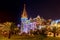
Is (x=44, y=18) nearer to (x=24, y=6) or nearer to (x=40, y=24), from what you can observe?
(x=40, y=24)

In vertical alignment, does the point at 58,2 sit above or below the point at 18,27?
above

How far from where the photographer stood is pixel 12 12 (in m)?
A: 2.86

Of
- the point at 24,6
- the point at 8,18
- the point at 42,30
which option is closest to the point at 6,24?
the point at 8,18

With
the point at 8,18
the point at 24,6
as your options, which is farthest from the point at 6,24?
the point at 24,6

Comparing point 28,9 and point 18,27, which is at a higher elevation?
point 28,9

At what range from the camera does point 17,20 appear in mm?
2828

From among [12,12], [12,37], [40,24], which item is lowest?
[12,37]

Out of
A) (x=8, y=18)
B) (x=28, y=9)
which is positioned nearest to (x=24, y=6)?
(x=28, y=9)

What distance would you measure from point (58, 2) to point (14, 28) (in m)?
0.84

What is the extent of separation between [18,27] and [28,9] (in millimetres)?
346

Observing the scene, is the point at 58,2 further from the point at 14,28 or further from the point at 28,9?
the point at 14,28

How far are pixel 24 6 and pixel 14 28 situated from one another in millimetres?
397

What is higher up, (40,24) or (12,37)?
(40,24)

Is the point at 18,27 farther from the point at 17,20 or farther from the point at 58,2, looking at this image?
the point at 58,2
